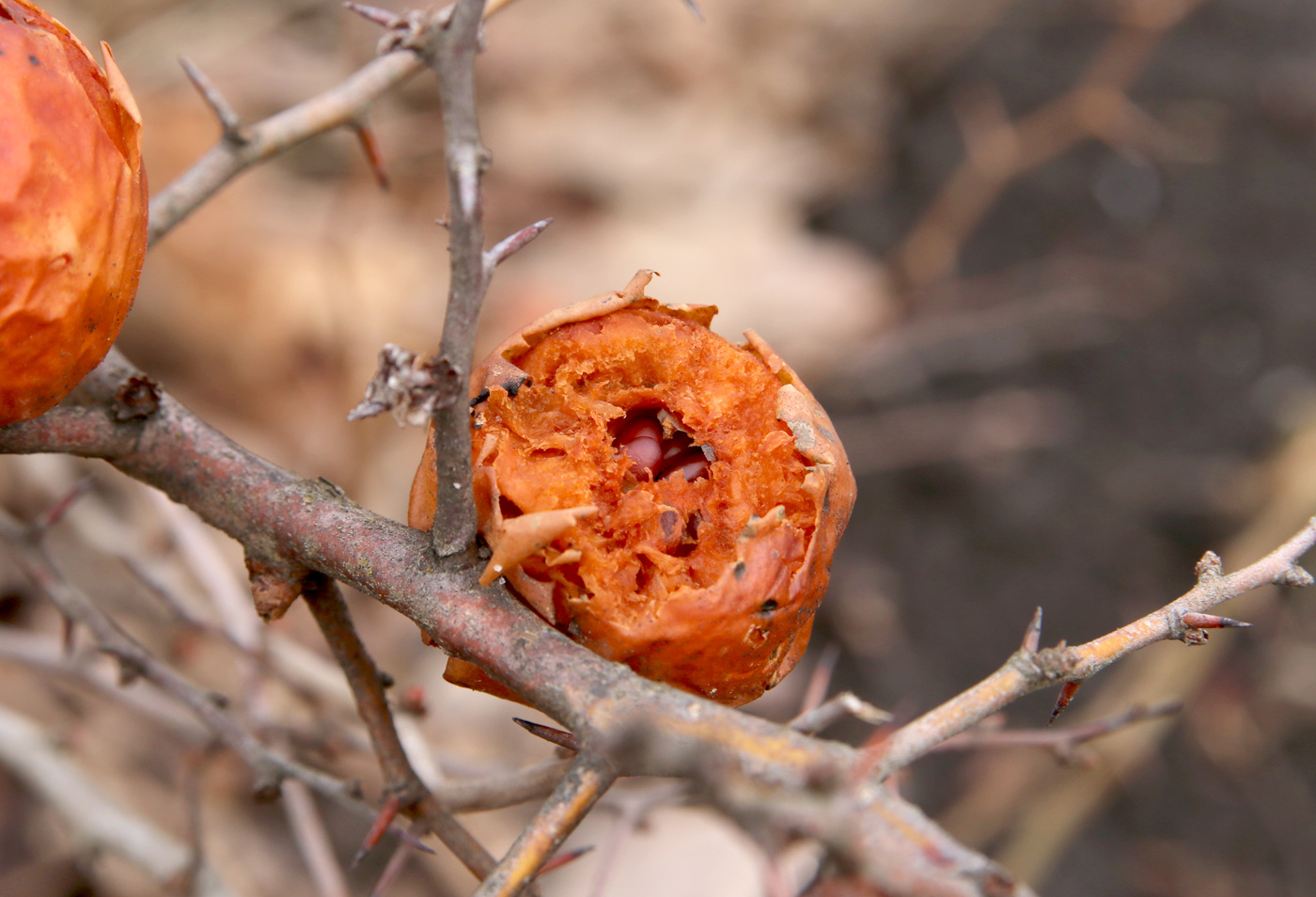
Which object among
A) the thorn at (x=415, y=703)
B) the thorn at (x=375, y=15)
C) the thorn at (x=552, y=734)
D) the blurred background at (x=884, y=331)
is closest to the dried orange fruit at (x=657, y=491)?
the thorn at (x=552, y=734)

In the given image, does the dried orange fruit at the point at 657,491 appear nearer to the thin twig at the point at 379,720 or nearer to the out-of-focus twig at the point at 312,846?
the thin twig at the point at 379,720

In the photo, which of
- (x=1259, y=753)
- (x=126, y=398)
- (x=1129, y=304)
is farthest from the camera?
(x=1129, y=304)

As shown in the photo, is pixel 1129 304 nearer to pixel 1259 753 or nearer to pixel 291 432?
pixel 1259 753

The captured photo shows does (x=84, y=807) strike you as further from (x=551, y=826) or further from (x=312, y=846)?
(x=551, y=826)

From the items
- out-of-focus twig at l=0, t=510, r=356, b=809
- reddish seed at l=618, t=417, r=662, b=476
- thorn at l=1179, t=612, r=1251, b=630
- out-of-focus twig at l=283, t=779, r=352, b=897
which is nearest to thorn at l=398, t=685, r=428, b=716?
out-of-focus twig at l=0, t=510, r=356, b=809

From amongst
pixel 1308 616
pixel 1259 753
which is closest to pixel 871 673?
pixel 1259 753

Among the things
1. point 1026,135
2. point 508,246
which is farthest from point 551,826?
point 1026,135
